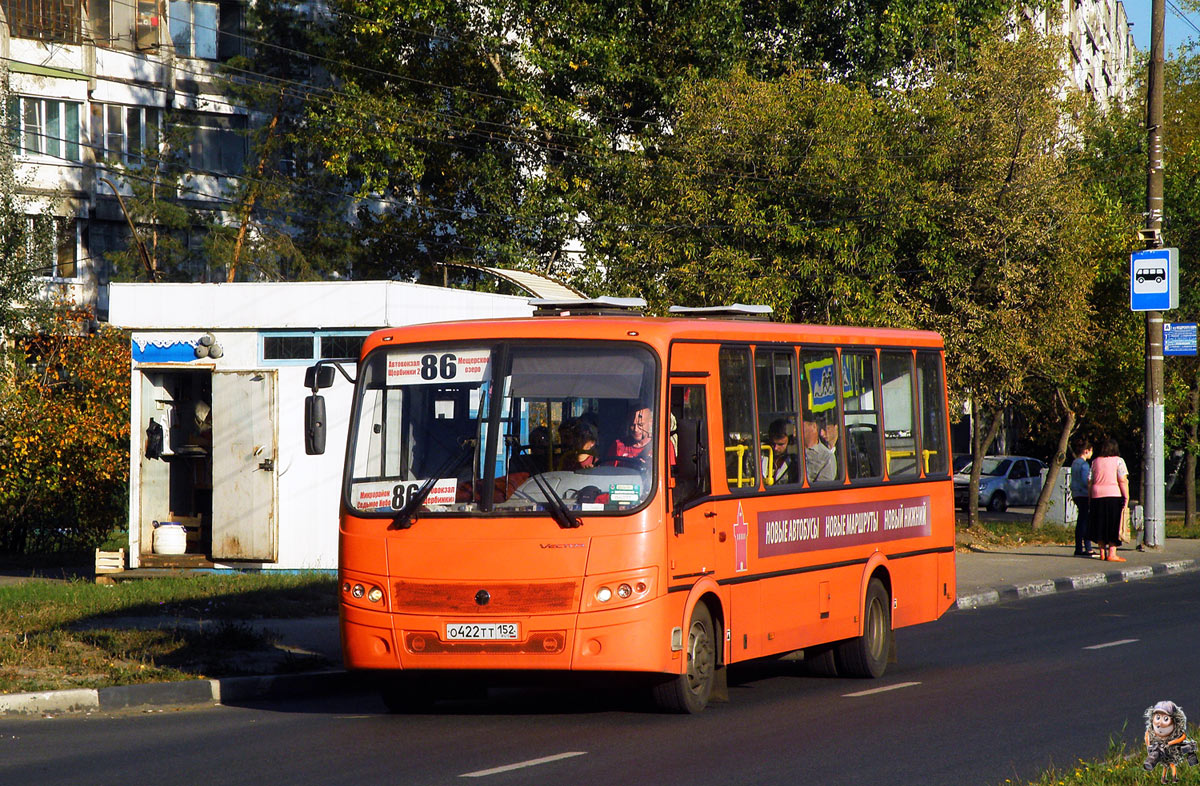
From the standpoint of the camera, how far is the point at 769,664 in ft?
46.3

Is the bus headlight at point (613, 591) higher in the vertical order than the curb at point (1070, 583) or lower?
higher

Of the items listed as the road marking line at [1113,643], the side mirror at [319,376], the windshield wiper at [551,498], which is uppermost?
the side mirror at [319,376]

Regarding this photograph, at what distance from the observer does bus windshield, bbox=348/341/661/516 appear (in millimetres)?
10055

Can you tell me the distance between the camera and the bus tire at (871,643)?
12836 millimetres

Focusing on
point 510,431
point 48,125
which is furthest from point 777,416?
point 48,125

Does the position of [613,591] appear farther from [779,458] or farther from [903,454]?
[903,454]

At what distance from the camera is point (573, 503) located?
997 cm

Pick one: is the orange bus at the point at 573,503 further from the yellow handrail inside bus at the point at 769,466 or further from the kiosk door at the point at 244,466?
the kiosk door at the point at 244,466

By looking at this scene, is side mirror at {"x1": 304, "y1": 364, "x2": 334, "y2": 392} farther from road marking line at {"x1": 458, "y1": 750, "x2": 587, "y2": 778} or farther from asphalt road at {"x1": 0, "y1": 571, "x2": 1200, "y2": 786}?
road marking line at {"x1": 458, "y1": 750, "x2": 587, "y2": 778}

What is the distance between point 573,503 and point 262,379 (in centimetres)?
1135

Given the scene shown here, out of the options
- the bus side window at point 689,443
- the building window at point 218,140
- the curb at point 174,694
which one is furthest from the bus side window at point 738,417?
the building window at point 218,140

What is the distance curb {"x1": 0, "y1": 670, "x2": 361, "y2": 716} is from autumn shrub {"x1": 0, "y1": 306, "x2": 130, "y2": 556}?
1316cm

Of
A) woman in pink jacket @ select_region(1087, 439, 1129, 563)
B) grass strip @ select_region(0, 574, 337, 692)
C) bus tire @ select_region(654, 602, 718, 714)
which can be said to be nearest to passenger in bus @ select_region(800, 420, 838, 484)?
bus tire @ select_region(654, 602, 718, 714)

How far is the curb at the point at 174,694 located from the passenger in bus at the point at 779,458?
376 centimetres
